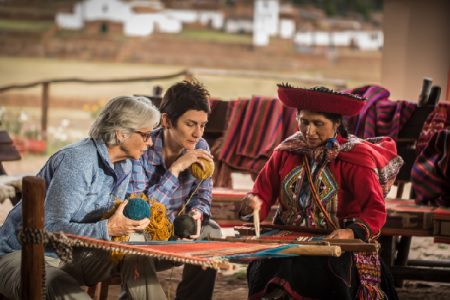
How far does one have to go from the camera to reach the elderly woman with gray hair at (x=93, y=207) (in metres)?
4.07

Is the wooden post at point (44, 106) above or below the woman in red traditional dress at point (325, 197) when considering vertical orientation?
below

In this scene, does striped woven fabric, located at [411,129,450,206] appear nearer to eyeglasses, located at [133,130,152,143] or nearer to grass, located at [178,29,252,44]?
eyeglasses, located at [133,130,152,143]

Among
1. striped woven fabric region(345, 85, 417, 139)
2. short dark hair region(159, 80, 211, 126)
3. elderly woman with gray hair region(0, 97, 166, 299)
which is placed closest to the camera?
elderly woman with gray hair region(0, 97, 166, 299)

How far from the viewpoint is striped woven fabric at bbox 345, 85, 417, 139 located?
632 cm

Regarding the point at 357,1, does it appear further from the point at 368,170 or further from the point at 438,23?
the point at 368,170

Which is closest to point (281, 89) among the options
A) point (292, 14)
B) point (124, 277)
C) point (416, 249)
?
point (124, 277)

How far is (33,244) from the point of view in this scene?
362 cm

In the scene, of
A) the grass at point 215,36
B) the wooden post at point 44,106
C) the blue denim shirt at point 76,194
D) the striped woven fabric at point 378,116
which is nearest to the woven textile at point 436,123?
the striped woven fabric at point 378,116

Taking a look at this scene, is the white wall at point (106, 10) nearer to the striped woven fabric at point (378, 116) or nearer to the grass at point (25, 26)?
the grass at point (25, 26)

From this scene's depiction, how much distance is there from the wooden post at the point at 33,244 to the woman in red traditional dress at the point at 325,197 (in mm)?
1205

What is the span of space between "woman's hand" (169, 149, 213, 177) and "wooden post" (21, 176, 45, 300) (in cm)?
113

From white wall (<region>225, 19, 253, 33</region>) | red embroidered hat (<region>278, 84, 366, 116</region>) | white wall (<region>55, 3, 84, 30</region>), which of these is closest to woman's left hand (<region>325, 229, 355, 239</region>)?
red embroidered hat (<region>278, 84, 366, 116</region>)

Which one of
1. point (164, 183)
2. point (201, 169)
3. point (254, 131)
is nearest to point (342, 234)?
point (201, 169)

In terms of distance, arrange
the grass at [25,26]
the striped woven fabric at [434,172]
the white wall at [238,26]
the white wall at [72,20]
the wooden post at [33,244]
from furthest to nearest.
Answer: the white wall at [238,26]
the grass at [25,26]
the white wall at [72,20]
the striped woven fabric at [434,172]
the wooden post at [33,244]
